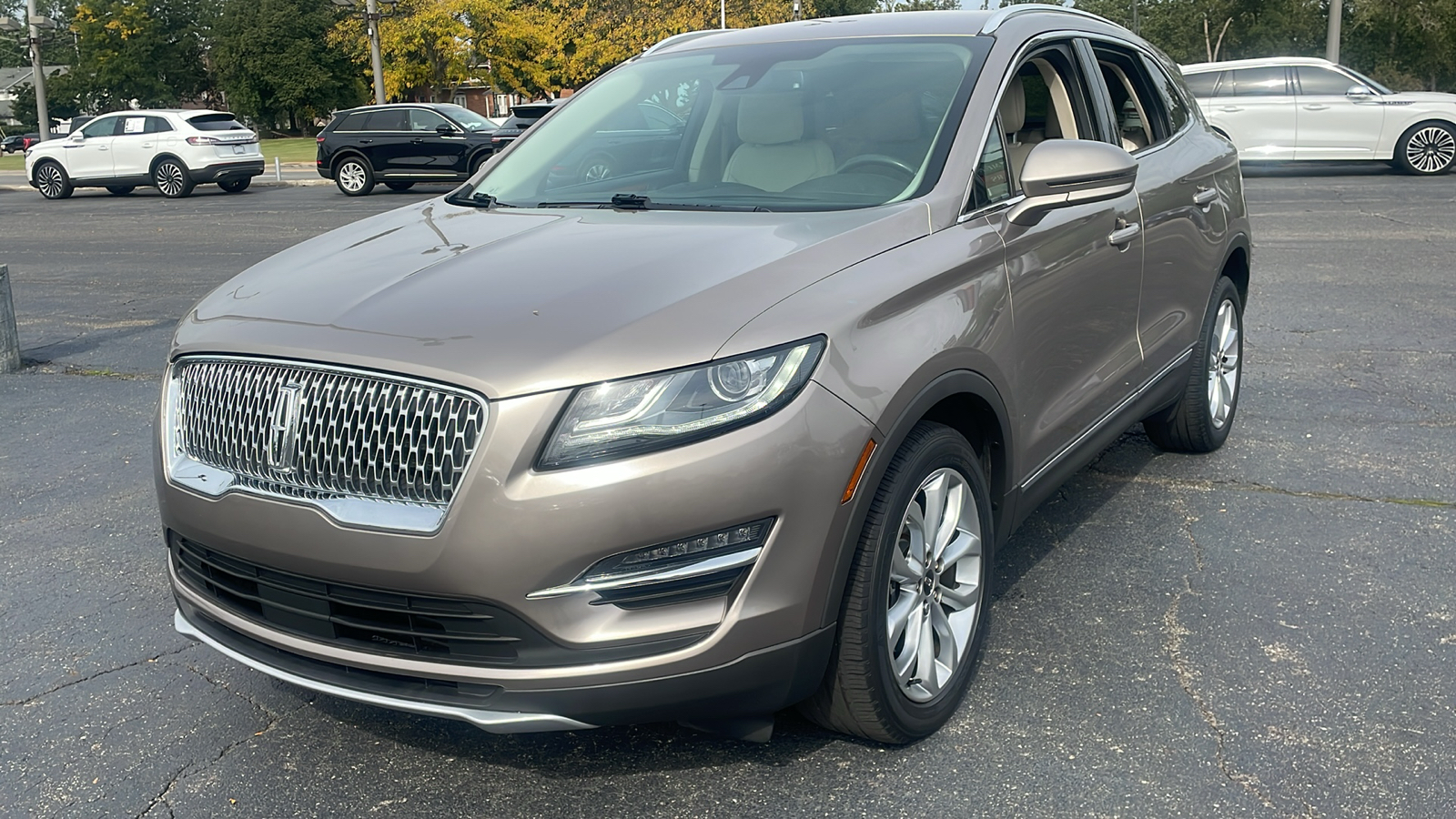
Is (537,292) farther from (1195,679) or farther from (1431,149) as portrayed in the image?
(1431,149)

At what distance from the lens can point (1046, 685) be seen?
3.42 metres

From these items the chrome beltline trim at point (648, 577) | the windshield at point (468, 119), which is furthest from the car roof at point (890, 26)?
the windshield at point (468, 119)

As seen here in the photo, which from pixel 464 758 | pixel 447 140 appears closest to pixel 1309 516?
pixel 464 758

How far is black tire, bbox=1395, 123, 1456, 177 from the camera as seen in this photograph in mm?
18781

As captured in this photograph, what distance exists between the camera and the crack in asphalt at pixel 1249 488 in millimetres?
4824

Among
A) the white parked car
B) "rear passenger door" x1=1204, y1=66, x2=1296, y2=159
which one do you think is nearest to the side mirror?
the white parked car

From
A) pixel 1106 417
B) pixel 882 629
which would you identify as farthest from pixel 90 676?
pixel 1106 417

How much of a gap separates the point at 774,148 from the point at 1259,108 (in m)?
18.1

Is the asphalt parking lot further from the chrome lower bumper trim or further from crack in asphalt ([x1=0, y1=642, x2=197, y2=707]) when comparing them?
the chrome lower bumper trim

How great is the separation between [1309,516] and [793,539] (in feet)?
9.45

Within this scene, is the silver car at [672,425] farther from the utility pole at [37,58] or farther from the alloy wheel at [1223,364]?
the utility pole at [37,58]

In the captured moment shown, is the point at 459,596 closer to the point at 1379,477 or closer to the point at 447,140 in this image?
the point at 1379,477

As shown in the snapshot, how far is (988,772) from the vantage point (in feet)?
9.82

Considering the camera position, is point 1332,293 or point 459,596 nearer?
point 459,596
